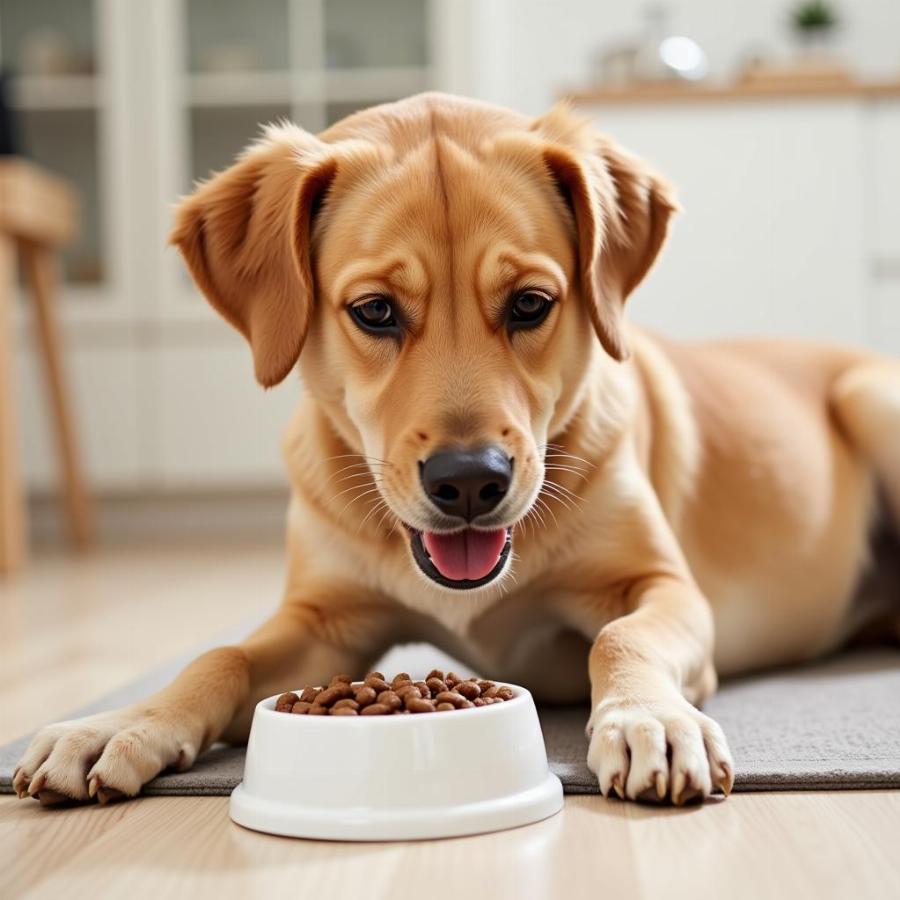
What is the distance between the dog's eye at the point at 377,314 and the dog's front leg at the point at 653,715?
1.48ft

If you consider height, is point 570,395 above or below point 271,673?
above

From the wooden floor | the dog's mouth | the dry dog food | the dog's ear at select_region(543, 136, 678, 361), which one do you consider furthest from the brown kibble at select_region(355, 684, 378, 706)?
the dog's ear at select_region(543, 136, 678, 361)

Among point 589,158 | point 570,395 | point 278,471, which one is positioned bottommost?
point 278,471

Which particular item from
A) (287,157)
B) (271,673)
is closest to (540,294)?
(287,157)

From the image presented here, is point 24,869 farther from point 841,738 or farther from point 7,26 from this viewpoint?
point 7,26

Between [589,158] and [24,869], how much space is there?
113 centimetres

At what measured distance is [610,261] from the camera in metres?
1.74

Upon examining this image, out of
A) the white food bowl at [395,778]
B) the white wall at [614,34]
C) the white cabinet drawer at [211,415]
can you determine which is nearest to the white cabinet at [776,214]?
the white wall at [614,34]

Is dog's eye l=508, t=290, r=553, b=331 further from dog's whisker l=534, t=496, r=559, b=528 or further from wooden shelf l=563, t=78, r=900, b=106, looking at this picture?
wooden shelf l=563, t=78, r=900, b=106

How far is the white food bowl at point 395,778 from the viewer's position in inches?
47.3

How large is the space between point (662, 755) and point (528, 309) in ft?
1.92

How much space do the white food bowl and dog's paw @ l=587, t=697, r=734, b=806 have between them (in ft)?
0.29

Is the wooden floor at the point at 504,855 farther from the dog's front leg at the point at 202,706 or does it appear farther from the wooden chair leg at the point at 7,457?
A: the wooden chair leg at the point at 7,457

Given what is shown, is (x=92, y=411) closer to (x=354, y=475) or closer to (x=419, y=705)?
(x=354, y=475)
